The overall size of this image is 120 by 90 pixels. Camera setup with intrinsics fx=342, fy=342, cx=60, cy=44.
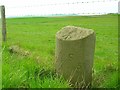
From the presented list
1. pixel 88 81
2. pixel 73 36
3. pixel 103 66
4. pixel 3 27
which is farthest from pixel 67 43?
pixel 3 27

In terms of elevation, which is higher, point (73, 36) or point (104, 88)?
point (73, 36)

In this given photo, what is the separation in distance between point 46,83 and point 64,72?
77 centimetres

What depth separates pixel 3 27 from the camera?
11.2m

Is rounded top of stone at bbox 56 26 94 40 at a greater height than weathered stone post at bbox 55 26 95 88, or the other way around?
rounded top of stone at bbox 56 26 94 40

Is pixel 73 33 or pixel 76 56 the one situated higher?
pixel 73 33

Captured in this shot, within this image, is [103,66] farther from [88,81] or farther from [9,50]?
[9,50]

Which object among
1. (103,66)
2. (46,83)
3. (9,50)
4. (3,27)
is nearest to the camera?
(46,83)

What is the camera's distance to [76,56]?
5621 mm

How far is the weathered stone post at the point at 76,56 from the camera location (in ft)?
18.4

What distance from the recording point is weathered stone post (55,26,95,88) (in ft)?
18.4

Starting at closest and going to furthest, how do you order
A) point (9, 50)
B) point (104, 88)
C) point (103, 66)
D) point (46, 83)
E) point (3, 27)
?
point (46, 83), point (104, 88), point (103, 66), point (9, 50), point (3, 27)

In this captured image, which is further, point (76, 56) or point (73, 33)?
point (73, 33)

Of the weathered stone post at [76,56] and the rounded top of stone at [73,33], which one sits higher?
the rounded top of stone at [73,33]

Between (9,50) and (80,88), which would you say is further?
(9,50)
